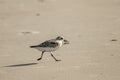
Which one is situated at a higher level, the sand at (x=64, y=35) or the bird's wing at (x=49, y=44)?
the bird's wing at (x=49, y=44)

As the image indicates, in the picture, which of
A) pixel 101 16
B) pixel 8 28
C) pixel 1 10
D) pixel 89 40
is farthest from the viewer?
pixel 1 10

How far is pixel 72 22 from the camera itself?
24.0 meters

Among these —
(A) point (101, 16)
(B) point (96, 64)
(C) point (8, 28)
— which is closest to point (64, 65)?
(B) point (96, 64)

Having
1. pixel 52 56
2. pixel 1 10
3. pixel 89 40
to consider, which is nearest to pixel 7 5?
pixel 1 10

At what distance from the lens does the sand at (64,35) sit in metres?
15.7

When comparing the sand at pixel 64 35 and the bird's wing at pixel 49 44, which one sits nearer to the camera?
the sand at pixel 64 35

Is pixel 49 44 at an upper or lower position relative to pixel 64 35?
upper

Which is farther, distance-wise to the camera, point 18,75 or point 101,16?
point 101,16

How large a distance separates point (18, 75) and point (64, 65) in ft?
5.86

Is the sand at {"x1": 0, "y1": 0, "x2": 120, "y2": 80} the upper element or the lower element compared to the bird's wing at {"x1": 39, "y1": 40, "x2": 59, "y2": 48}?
lower

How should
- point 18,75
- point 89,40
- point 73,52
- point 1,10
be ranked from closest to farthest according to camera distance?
point 18,75, point 73,52, point 89,40, point 1,10

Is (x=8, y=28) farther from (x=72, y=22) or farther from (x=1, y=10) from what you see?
(x=1, y=10)

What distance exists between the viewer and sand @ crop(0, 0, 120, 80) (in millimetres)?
15719

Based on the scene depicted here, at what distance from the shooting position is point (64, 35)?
2131 cm
